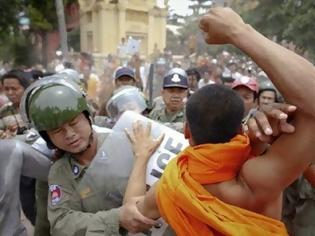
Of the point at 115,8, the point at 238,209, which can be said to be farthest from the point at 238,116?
the point at 115,8

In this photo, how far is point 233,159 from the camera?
1840mm

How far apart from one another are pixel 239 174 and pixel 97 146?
0.89 metres

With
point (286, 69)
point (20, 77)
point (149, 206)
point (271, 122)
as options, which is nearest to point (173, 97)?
point (20, 77)

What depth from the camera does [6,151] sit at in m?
2.72

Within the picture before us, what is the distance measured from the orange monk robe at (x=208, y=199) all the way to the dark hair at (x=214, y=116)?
41 millimetres

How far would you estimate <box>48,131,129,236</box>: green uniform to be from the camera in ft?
7.36

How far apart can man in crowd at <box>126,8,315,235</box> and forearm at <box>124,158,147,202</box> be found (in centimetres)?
23

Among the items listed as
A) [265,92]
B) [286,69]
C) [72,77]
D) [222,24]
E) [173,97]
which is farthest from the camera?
[173,97]

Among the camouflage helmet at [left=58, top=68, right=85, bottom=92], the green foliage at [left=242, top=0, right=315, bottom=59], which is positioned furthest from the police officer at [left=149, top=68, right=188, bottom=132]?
the green foliage at [left=242, top=0, right=315, bottom=59]

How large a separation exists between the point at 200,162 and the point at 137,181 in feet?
1.55

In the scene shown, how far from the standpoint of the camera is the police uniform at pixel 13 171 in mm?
2730

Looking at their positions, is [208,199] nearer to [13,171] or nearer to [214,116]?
[214,116]

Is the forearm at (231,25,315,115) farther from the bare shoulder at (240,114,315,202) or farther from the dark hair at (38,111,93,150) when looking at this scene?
the dark hair at (38,111,93,150)

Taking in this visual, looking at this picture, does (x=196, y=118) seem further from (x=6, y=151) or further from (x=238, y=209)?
(x=6, y=151)
